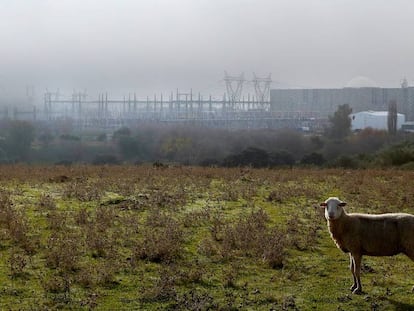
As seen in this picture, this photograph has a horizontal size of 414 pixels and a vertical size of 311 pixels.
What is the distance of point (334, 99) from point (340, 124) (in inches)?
1036

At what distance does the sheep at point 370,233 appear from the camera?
A: 33.4 feet

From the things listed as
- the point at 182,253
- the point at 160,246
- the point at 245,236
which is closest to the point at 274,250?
the point at 245,236

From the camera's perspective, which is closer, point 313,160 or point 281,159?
point 281,159

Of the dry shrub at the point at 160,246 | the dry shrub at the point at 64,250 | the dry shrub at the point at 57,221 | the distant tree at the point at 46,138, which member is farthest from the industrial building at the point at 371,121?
the dry shrub at the point at 64,250

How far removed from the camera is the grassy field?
9375mm

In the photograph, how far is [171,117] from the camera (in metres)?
86.6

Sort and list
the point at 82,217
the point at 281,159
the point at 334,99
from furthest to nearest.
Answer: the point at 334,99 < the point at 281,159 < the point at 82,217

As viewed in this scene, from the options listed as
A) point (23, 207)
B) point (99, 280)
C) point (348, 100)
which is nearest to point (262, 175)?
point (23, 207)

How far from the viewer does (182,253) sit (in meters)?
12.0

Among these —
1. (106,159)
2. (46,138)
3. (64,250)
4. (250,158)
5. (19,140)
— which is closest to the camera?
(64,250)

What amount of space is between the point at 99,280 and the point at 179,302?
5.11 feet

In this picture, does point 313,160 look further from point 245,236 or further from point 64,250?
point 64,250

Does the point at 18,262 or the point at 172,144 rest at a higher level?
the point at 18,262

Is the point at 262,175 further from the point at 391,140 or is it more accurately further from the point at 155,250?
the point at 391,140
